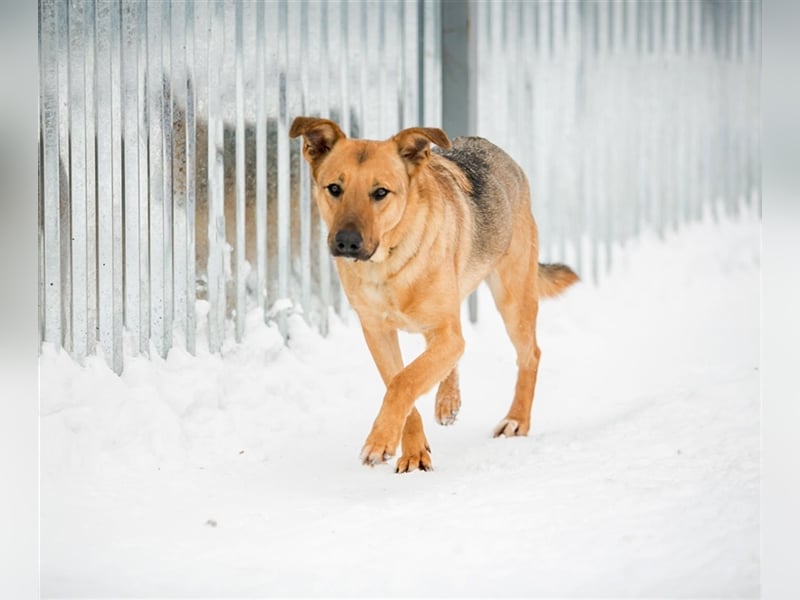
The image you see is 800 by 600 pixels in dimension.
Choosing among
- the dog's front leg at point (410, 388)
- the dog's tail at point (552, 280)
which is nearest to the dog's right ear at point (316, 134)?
A: the dog's front leg at point (410, 388)

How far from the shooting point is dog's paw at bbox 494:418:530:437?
14.0ft

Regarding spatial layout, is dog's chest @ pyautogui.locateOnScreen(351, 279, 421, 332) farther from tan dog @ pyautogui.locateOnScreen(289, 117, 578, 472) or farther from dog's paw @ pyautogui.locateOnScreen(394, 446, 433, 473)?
dog's paw @ pyautogui.locateOnScreen(394, 446, 433, 473)

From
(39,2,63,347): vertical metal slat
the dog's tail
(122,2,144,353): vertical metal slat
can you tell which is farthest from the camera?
the dog's tail

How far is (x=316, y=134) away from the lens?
3.70 m

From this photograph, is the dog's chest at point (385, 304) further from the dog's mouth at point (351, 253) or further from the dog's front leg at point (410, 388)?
the dog's mouth at point (351, 253)

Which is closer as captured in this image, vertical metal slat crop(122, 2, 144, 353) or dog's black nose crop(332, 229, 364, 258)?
dog's black nose crop(332, 229, 364, 258)

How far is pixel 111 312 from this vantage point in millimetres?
4176

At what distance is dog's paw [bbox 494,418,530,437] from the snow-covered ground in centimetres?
5

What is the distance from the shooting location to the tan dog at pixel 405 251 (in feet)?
11.4

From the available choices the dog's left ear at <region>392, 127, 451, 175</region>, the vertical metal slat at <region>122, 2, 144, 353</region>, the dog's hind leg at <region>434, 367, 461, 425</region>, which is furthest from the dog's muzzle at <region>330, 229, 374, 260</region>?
the vertical metal slat at <region>122, 2, 144, 353</region>

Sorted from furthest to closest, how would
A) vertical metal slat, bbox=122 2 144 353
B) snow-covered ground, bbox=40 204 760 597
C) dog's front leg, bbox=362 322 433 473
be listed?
vertical metal slat, bbox=122 2 144 353
dog's front leg, bbox=362 322 433 473
snow-covered ground, bbox=40 204 760 597

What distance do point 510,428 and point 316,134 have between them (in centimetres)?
158

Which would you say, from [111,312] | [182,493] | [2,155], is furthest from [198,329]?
[2,155]

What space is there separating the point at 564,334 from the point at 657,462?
93cm
